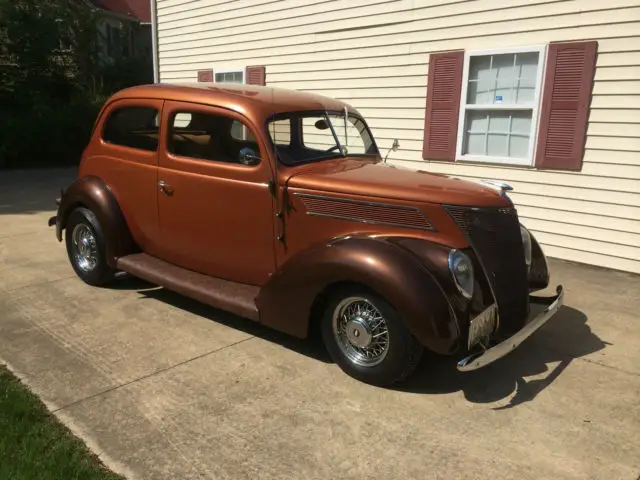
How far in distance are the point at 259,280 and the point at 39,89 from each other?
13.9 metres

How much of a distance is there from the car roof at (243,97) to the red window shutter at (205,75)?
6.29 metres

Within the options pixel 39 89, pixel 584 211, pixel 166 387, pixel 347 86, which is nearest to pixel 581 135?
pixel 584 211

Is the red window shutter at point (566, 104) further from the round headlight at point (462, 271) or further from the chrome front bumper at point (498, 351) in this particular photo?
the round headlight at point (462, 271)

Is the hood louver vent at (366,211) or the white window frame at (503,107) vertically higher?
the white window frame at (503,107)

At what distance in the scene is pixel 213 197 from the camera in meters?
4.20

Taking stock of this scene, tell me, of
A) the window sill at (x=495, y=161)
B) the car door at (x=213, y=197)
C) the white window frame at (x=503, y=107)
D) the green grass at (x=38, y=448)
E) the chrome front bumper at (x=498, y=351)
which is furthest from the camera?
the window sill at (x=495, y=161)

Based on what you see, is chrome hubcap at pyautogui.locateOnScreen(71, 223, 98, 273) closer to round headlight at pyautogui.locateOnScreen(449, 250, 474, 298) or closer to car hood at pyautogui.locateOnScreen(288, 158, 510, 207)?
car hood at pyautogui.locateOnScreen(288, 158, 510, 207)

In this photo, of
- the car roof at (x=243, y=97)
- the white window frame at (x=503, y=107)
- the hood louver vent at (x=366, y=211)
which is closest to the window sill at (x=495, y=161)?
the white window frame at (x=503, y=107)

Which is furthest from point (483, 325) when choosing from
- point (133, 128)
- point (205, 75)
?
point (205, 75)

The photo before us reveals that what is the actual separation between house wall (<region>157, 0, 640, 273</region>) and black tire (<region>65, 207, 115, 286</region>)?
444 centimetres

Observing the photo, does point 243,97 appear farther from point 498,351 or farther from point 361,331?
point 498,351

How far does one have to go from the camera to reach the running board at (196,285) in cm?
392

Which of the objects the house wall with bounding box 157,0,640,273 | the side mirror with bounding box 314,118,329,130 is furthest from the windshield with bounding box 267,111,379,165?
the house wall with bounding box 157,0,640,273

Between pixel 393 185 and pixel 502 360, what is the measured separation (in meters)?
1.51
